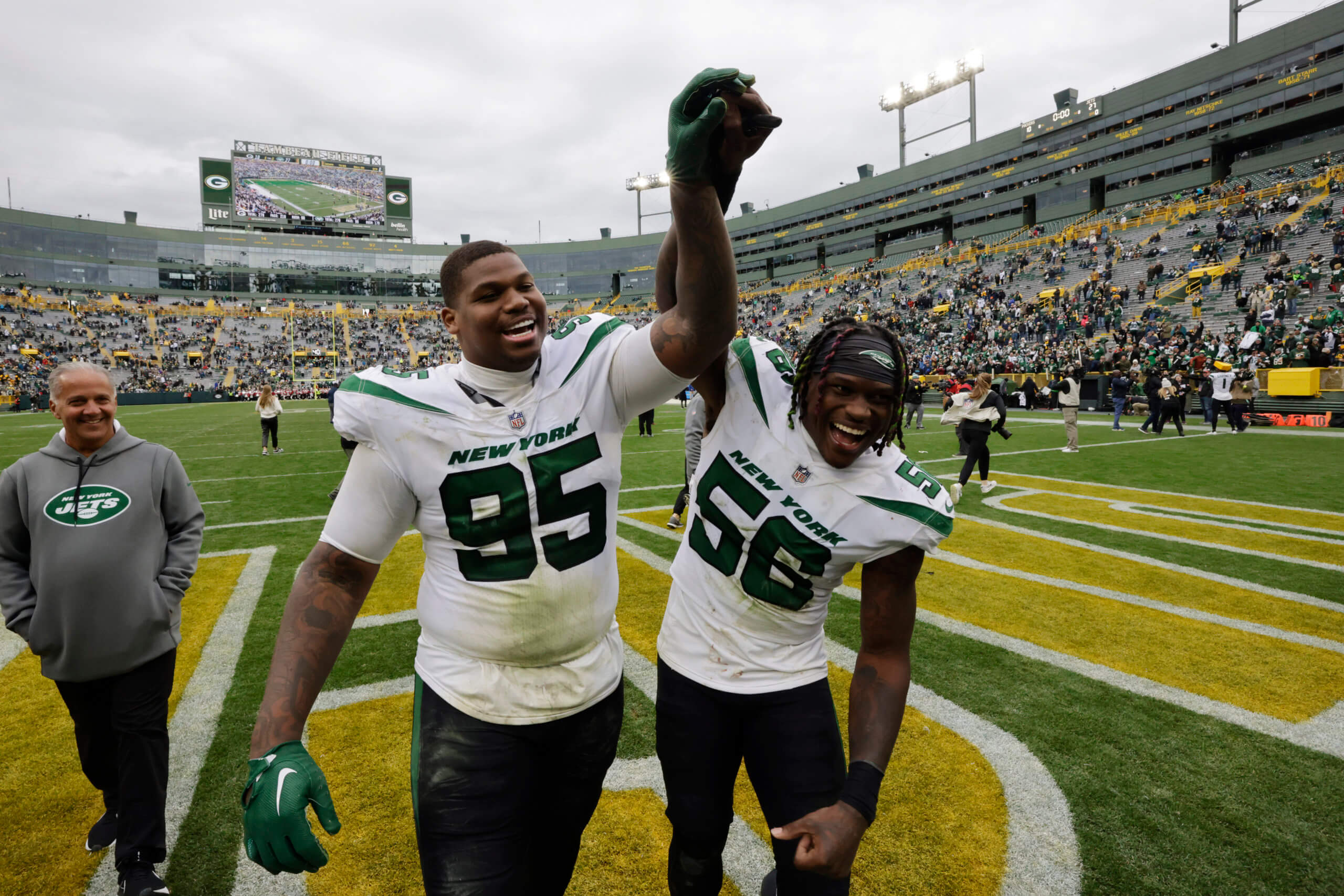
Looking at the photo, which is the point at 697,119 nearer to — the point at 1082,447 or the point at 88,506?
the point at 88,506

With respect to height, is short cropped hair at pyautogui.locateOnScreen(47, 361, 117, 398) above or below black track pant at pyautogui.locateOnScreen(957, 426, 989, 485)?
above

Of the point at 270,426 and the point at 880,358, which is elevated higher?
the point at 880,358

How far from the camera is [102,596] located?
99.4 inches

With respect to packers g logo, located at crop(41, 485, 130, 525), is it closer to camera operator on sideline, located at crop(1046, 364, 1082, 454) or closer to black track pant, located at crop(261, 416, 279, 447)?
Answer: black track pant, located at crop(261, 416, 279, 447)

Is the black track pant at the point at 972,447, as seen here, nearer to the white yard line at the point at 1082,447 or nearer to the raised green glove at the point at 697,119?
the white yard line at the point at 1082,447

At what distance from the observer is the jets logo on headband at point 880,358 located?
193cm

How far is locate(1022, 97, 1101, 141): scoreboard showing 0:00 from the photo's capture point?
43250mm

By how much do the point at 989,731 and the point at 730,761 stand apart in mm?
1999

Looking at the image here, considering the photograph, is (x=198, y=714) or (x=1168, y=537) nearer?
(x=198, y=714)

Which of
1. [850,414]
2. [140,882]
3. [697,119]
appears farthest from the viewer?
[140,882]

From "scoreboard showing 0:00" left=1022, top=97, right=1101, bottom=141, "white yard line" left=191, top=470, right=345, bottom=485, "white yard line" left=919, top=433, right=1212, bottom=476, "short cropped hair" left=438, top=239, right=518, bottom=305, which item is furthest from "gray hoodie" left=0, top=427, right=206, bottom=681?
"scoreboard showing 0:00" left=1022, top=97, right=1101, bottom=141

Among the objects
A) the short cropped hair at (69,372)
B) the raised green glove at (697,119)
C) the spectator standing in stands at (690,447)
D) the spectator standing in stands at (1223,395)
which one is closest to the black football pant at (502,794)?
the raised green glove at (697,119)

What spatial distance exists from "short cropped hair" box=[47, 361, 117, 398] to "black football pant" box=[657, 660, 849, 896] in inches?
93.4

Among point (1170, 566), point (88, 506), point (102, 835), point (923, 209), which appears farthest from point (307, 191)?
point (1170, 566)
